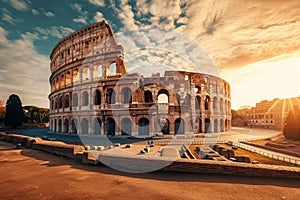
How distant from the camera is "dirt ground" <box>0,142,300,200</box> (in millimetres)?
5949

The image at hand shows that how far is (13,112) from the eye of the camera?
42281 mm

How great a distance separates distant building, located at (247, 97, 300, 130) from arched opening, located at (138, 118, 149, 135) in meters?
42.2

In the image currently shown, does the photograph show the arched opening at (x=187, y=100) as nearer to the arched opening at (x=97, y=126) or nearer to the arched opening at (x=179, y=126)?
the arched opening at (x=179, y=126)

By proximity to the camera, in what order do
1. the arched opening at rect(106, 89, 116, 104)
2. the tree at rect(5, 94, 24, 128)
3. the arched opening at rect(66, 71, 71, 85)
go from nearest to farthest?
1. the arched opening at rect(106, 89, 116, 104)
2. the arched opening at rect(66, 71, 71, 85)
3. the tree at rect(5, 94, 24, 128)

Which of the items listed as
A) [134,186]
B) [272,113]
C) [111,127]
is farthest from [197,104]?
[272,113]

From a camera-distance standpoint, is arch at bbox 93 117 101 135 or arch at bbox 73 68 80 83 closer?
arch at bbox 93 117 101 135

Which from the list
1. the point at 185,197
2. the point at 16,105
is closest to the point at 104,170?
the point at 185,197

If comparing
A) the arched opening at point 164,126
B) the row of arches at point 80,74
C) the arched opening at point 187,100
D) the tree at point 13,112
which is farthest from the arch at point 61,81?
the arched opening at point 187,100

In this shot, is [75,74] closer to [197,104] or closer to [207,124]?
[197,104]

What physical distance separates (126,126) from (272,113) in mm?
49857

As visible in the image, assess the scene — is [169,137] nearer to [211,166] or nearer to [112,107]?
Result: [112,107]

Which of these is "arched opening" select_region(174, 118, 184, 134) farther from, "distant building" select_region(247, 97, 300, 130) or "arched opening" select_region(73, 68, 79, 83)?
"distant building" select_region(247, 97, 300, 130)

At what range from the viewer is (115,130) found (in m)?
24.4

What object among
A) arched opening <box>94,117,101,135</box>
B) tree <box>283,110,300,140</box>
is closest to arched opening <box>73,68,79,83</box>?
arched opening <box>94,117,101,135</box>
